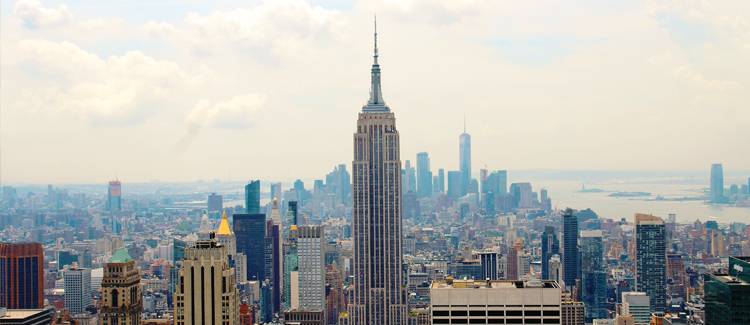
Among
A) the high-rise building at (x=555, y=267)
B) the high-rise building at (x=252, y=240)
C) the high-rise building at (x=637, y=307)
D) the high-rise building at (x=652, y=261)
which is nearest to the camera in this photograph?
the high-rise building at (x=652, y=261)

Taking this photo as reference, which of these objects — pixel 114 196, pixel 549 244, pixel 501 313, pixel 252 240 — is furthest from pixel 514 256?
pixel 501 313

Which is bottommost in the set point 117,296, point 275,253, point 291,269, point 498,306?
point 291,269

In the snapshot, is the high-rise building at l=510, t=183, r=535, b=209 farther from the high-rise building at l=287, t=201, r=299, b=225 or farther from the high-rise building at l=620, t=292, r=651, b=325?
the high-rise building at l=287, t=201, r=299, b=225

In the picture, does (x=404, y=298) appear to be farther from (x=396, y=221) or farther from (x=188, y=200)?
(x=188, y=200)

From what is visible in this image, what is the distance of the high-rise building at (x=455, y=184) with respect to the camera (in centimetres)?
3675

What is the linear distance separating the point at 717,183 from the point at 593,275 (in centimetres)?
1954

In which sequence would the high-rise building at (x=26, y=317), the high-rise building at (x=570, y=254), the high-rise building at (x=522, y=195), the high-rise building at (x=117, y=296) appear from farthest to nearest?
the high-rise building at (x=570, y=254) → the high-rise building at (x=522, y=195) → the high-rise building at (x=26, y=317) → the high-rise building at (x=117, y=296)

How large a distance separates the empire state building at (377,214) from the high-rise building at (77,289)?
41.0 feet

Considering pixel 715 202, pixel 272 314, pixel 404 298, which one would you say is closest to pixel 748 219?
pixel 715 202

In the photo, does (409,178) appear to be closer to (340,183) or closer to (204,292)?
(340,183)

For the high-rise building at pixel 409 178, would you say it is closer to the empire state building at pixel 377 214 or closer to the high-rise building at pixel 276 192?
the empire state building at pixel 377 214

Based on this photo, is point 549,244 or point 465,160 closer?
point 465,160

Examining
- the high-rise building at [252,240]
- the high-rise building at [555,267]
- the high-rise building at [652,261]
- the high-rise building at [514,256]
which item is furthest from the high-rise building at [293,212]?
the high-rise building at [652,261]

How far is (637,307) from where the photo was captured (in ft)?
107
